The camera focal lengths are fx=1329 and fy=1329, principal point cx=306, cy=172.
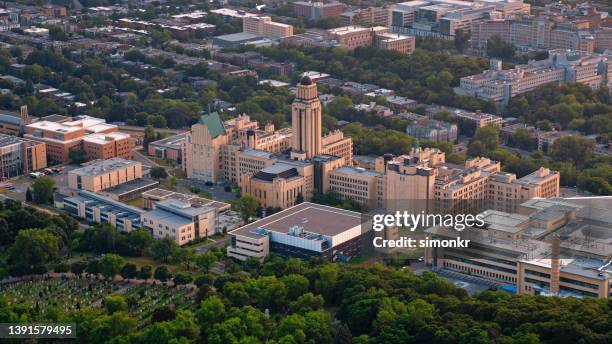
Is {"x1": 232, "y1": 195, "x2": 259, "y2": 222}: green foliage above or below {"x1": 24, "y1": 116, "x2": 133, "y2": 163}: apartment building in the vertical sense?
below

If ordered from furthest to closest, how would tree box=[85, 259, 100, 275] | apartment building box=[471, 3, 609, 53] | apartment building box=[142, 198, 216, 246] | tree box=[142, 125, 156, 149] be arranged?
apartment building box=[471, 3, 609, 53]
tree box=[142, 125, 156, 149]
apartment building box=[142, 198, 216, 246]
tree box=[85, 259, 100, 275]

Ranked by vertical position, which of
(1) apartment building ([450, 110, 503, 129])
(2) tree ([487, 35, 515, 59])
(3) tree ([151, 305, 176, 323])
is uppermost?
(2) tree ([487, 35, 515, 59])

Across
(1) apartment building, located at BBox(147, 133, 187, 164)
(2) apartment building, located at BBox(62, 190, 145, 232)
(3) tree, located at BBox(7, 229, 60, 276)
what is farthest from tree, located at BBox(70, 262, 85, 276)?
(1) apartment building, located at BBox(147, 133, 187, 164)

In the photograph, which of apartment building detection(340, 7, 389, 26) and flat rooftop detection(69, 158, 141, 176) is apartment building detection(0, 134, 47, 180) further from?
apartment building detection(340, 7, 389, 26)

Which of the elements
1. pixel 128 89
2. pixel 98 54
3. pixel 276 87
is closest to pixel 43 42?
pixel 98 54

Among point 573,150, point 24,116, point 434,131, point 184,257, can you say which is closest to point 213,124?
point 184,257

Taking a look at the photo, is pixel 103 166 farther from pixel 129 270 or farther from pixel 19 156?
pixel 129 270
